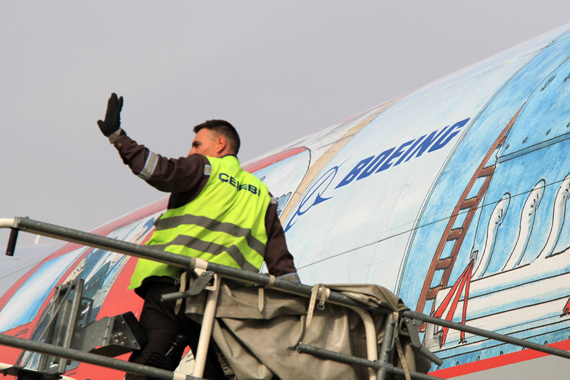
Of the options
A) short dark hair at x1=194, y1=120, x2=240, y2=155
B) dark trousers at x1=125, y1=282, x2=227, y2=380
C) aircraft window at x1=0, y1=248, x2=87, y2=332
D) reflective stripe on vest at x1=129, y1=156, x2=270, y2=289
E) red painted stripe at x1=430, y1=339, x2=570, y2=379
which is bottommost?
dark trousers at x1=125, y1=282, x2=227, y2=380

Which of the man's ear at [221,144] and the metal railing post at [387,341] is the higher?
the man's ear at [221,144]

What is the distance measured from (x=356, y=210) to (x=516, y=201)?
6.48 feet

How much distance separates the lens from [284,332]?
12.3 feet

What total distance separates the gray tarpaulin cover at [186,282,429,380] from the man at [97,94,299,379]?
1.21ft

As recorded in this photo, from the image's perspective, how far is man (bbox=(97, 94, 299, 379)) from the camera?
381 centimetres

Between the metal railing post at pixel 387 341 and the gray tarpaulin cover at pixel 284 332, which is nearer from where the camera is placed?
the gray tarpaulin cover at pixel 284 332

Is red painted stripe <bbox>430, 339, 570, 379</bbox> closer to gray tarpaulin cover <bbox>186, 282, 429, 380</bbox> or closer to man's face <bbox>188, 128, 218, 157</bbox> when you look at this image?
gray tarpaulin cover <bbox>186, 282, 429, 380</bbox>

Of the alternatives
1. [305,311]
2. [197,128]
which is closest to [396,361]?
[305,311]

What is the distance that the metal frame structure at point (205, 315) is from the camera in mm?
3076

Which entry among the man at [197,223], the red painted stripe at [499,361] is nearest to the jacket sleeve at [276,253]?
the man at [197,223]

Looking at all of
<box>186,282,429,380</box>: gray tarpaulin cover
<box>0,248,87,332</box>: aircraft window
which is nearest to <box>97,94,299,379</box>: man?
<box>186,282,429,380</box>: gray tarpaulin cover

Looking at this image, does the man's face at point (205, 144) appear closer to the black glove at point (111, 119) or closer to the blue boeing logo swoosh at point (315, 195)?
the black glove at point (111, 119)

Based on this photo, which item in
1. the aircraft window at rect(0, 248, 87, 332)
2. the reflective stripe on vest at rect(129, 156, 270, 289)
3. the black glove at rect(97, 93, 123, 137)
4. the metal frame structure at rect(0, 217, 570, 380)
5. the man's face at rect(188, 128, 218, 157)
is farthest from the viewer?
the aircraft window at rect(0, 248, 87, 332)

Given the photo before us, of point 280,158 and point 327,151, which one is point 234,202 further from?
point 280,158
